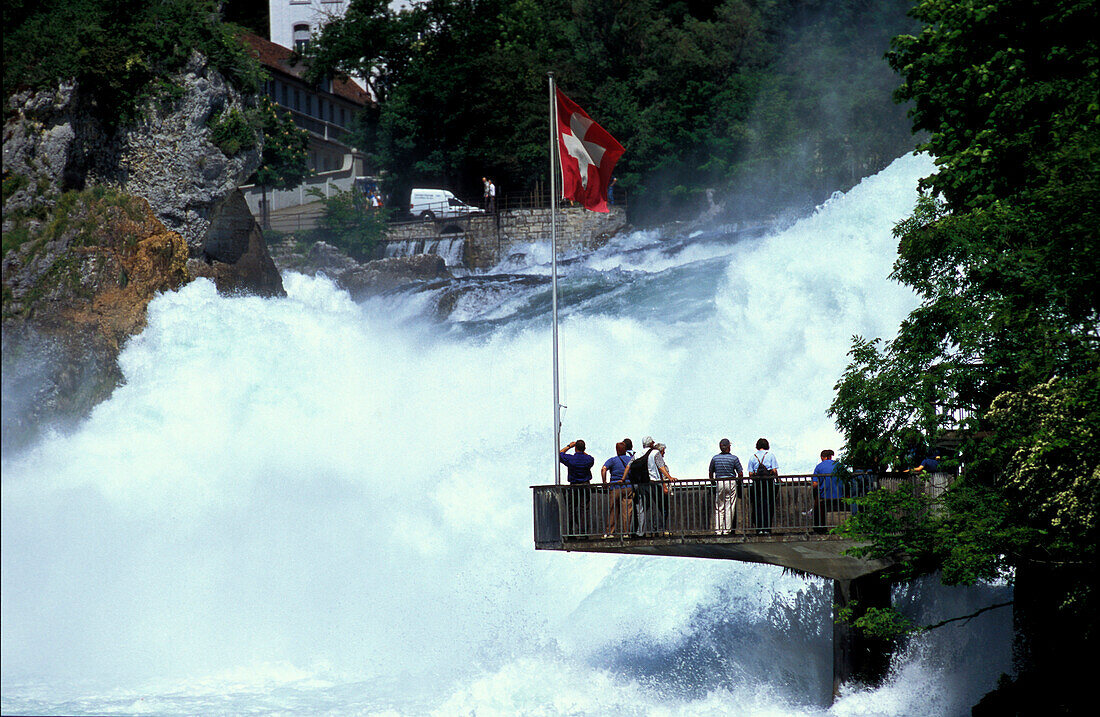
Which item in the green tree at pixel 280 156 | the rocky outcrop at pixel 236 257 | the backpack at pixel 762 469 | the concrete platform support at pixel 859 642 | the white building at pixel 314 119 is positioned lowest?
the concrete platform support at pixel 859 642

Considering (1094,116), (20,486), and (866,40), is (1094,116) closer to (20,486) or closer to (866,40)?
(20,486)

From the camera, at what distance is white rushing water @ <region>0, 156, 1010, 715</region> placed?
77.5 ft

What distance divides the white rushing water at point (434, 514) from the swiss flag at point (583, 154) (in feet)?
29.2

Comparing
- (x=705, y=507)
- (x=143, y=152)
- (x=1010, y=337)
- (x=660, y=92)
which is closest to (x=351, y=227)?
(x=660, y=92)

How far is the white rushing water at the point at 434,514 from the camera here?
77.5ft

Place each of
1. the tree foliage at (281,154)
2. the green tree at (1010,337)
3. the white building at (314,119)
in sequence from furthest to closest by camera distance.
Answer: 1. the white building at (314,119)
2. the tree foliage at (281,154)
3. the green tree at (1010,337)

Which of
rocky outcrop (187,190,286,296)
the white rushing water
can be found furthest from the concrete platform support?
rocky outcrop (187,190,286,296)

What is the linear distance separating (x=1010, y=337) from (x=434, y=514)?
1600cm

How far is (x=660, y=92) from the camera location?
6600 centimetres

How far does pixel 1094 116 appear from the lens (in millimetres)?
18438

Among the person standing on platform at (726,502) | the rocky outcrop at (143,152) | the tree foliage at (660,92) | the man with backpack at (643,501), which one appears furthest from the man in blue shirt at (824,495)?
the tree foliage at (660,92)

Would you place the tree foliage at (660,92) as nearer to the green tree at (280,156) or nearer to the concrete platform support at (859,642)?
the green tree at (280,156)

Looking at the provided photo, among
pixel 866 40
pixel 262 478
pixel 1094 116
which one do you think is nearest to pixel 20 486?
pixel 262 478

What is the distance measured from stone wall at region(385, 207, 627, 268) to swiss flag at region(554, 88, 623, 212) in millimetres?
38422
